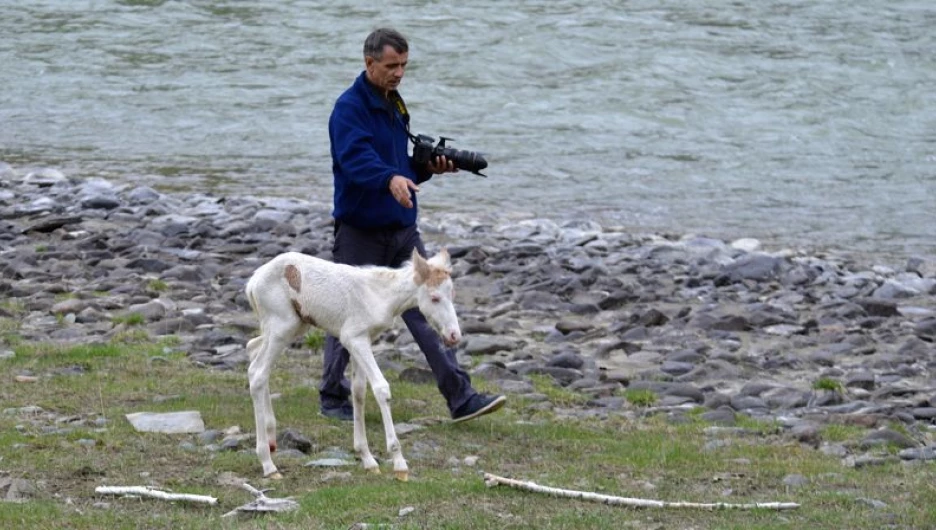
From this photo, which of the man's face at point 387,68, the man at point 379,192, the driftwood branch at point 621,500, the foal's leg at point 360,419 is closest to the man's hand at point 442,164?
the man at point 379,192

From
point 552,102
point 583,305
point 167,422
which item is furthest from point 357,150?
point 552,102

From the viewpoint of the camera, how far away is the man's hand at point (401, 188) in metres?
9.41

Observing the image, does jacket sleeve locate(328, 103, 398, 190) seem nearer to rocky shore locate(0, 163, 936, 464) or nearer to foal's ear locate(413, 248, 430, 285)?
foal's ear locate(413, 248, 430, 285)

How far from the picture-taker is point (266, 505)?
26.5 feet

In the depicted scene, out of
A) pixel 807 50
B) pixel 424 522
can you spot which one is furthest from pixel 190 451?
pixel 807 50

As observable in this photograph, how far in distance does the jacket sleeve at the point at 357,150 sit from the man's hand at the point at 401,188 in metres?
0.10

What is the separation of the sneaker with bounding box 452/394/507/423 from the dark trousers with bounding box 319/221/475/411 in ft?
0.12

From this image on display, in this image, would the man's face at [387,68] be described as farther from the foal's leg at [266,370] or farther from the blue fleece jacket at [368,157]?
the foal's leg at [266,370]

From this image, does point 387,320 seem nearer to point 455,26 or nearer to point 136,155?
point 136,155

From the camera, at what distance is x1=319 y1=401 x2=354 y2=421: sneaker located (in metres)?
10.6

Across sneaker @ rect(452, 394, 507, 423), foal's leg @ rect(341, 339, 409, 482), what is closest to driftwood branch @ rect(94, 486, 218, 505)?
foal's leg @ rect(341, 339, 409, 482)

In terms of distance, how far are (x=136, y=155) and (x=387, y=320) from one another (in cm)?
1837

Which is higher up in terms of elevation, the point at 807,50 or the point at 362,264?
the point at 362,264

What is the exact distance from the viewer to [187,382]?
11.5m
